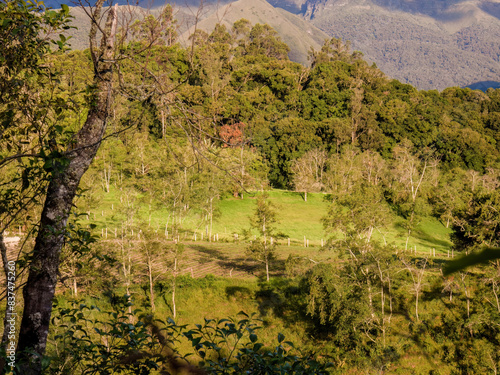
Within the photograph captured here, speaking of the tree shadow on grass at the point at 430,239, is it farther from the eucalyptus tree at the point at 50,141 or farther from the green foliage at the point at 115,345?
the eucalyptus tree at the point at 50,141

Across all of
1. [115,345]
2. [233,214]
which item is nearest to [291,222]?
[233,214]

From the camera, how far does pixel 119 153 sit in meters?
41.3

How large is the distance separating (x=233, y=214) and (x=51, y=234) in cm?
3676

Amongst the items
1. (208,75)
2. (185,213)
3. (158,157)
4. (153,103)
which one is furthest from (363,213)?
(208,75)

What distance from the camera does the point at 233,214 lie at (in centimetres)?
3947

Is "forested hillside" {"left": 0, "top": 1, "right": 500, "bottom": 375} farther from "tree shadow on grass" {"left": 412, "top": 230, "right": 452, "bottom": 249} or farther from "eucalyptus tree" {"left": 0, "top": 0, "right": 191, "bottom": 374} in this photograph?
"tree shadow on grass" {"left": 412, "top": 230, "right": 452, "bottom": 249}

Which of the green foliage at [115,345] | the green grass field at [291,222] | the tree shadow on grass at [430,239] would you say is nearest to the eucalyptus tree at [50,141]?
the green foliage at [115,345]

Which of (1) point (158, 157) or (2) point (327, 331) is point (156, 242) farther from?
(1) point (158, 157)

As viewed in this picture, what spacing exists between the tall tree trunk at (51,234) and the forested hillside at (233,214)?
0.04 ft

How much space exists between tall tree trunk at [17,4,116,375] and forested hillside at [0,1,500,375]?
0.04 feet

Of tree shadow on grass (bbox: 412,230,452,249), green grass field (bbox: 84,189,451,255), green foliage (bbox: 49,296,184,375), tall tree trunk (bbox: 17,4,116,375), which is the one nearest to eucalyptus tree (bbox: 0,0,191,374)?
tall tree trunk (bbox: 17,4,116,375)

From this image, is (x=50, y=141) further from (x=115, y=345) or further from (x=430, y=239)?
(x=430, y=239)

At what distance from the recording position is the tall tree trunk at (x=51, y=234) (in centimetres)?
286

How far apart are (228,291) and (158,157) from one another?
18403 mm
